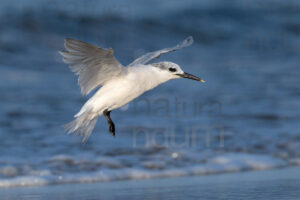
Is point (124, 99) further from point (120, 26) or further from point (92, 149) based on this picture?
point (120, 26)

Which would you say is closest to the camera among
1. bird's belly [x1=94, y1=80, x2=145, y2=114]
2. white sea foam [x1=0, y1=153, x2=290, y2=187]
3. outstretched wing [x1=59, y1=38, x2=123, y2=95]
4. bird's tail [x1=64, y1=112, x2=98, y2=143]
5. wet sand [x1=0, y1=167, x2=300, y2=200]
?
outstretched wing [x1=59, y1=38, x2=123, y2=95]

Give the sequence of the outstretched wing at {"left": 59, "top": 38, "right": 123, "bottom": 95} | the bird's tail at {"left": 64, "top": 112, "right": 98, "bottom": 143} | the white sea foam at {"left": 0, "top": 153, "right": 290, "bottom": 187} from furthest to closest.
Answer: the white sea foam at {"left": 0, "top": 153, "right": 290, "bottom": 187}
the bird's tail at {"left": 64, "top": 112, "right": 98, "bottom": 143}
the outstretched wing at {"left": 59, "top": 38, "right": 123, "bottom": 95}

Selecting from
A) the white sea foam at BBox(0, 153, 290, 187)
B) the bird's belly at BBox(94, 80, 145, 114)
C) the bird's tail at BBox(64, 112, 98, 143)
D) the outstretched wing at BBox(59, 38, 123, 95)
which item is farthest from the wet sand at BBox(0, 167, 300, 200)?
the outstretched wing at BBox(59, 38, 123, 95)

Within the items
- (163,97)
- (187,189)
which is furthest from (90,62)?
(163,97)

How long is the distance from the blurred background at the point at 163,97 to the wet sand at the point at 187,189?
0.26 m

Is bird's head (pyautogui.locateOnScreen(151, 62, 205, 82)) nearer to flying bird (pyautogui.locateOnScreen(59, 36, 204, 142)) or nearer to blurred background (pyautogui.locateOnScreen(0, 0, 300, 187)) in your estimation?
flying bird (pyautogui.locateOnScreen(59, 36, 204, 142))

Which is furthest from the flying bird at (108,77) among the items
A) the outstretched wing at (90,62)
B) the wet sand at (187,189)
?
the wet sand at (187,189)

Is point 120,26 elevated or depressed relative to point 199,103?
elevated

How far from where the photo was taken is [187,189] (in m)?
5.53

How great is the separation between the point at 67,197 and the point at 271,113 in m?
4.09

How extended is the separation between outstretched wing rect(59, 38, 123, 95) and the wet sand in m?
0.94

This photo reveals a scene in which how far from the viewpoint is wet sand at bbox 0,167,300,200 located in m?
5.19

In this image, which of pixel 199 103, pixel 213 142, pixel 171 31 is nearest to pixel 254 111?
pixel 199 103

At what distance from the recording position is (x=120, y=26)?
12289 millimetres
